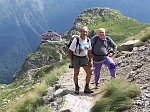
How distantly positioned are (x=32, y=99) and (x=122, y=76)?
14.2 feet

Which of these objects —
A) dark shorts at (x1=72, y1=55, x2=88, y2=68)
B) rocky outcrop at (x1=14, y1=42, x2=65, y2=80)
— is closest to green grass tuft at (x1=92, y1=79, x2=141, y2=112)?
dark shorts at (x1=72, y1=55, x2=88, y2=68)

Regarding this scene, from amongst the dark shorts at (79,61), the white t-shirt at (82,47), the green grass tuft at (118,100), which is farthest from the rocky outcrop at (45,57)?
the green grass tuft at (118,100)

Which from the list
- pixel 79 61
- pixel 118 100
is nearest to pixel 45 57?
pixel 79 61

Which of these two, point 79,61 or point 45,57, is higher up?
point 79,61

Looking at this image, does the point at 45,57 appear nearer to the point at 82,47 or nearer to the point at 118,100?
the point at 82,47

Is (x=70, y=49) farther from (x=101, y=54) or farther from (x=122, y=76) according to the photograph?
(x=122, y=76)

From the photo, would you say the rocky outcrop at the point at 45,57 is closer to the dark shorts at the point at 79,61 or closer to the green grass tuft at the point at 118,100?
the dark shorts at the point at 79,61

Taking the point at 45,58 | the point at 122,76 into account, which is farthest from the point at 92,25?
the point at 122,76

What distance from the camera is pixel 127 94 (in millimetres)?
15977

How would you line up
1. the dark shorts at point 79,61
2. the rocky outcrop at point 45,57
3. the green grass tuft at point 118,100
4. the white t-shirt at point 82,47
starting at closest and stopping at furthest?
the green grass tuft at point 118,100, the white t-shirt at point 82,47, the dark shorts at point 79,61, the rocky outcrop at point 45,57

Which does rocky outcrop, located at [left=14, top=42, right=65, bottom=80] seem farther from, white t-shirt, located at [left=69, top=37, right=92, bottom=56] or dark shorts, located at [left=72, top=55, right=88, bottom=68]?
white t-shirt, located at [left=69, top=37, right=92, bottom=56]

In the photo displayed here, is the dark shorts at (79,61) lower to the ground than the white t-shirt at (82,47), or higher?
lower

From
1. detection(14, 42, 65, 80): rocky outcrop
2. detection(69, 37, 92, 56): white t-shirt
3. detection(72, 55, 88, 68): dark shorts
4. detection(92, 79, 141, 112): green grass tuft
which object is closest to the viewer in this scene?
detection(92, 79, 141, 112): green grass tuft

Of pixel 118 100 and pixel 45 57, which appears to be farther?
pixel 45 57
